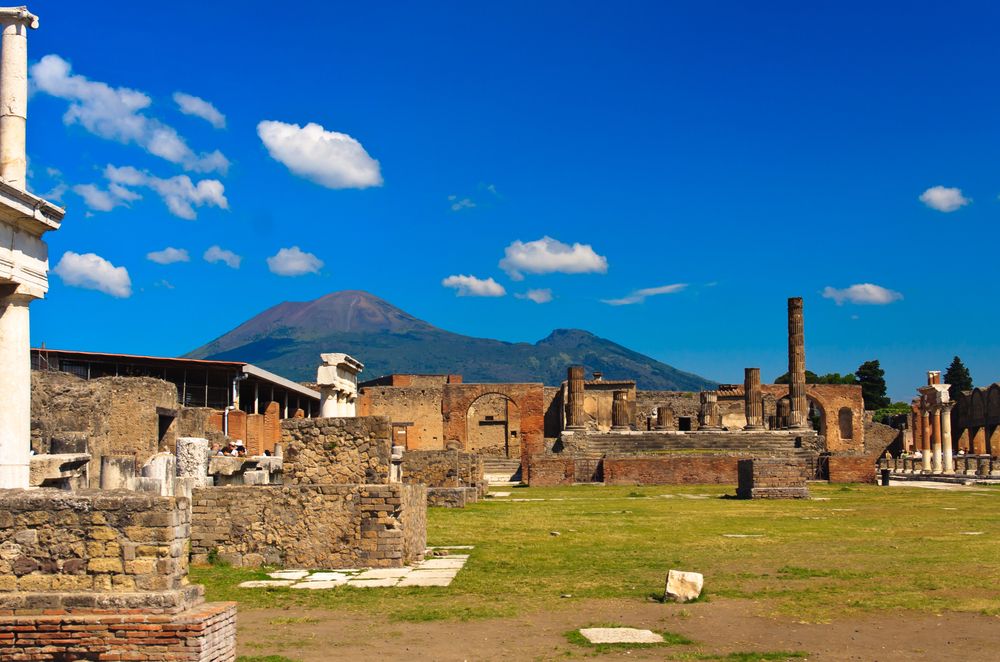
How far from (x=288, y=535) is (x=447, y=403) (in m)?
43.4

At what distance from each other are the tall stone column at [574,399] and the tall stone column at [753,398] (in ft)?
25.4

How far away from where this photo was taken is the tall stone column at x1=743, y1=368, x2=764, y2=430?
4884 cm

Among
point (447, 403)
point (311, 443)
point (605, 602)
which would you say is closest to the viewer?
point (605, 602)

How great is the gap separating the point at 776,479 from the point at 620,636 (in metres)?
18.7

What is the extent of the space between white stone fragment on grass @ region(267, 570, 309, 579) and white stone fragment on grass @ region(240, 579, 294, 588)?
0.24m

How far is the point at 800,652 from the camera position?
731cm

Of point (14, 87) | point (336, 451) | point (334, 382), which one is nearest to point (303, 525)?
point (336, 451)

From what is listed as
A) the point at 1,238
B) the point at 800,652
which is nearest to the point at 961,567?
the point at 800,652

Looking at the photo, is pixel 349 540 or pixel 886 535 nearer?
pixel 349 540

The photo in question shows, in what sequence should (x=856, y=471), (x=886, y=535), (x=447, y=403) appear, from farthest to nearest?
1. (x=447, y=403)
2. (x=856, y=471)
3. (x=886, y=535)

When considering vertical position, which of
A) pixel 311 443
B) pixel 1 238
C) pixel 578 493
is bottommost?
pixel 578 493

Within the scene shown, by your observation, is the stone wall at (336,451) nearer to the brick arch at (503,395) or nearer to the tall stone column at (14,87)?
the tall stone column at (14,87)

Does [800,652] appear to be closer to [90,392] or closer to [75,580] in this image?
[75,580]

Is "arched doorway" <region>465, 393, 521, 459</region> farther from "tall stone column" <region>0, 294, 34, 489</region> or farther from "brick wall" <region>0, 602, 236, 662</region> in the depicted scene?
"brick wall" <region>0, 602, 236, 662</region>
